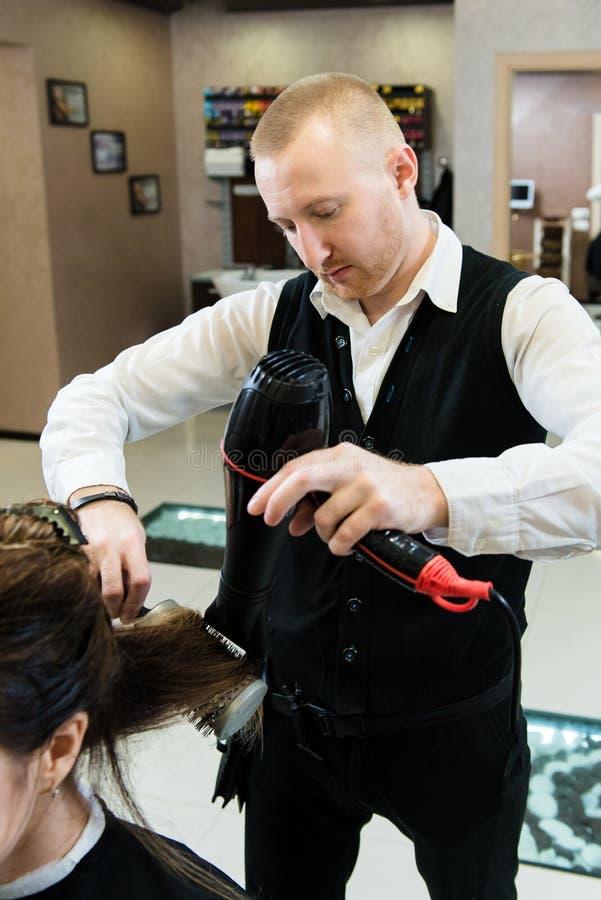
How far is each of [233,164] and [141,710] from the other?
6.44m

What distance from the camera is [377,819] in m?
2.63

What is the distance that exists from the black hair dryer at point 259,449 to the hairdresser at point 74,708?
97mm

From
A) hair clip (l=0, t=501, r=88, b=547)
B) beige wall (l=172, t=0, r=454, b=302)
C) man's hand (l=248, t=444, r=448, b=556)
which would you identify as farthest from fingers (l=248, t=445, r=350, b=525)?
beige wall (l=172, t=0, r=454, b=302)

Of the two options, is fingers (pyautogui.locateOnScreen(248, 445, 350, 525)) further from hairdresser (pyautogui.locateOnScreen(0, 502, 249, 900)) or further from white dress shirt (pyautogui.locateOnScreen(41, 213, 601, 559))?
hairdresser (pyautogui.locateOnScreen(0, 502, 249, 900))

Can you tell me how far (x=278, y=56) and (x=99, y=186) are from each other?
1.73 meters

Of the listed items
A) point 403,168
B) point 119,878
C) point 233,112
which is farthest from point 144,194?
point 119,878

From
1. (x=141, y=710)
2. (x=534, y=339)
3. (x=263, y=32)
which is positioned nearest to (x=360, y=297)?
(x=534, y=339)

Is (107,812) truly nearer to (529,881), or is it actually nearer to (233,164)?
(529,881)

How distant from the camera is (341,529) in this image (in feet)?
3.12

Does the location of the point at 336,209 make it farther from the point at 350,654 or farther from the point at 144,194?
the point at 144,194

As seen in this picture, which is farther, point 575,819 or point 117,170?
point 117,170

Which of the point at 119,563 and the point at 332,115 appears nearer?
the point at 119,563

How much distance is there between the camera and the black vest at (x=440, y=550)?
133cm

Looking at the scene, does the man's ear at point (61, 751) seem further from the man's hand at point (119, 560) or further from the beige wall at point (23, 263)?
the beige wall at point (23, 263)
